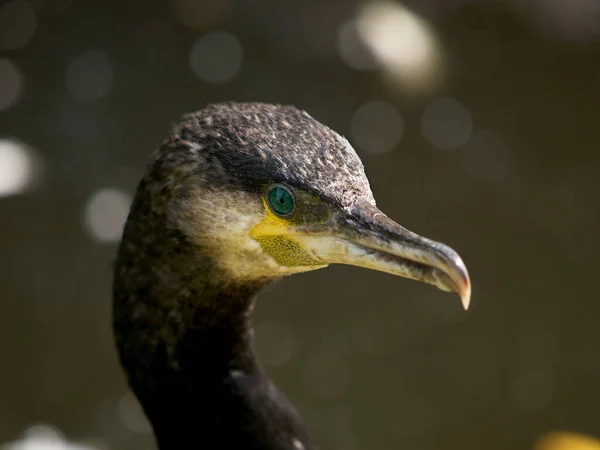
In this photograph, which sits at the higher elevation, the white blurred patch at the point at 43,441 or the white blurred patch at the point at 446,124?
the white blurred patch at the point at 446,124

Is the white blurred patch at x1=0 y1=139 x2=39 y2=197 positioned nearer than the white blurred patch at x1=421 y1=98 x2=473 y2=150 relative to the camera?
Yes

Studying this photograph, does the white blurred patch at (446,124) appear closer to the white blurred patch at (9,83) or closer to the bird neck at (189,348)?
the white blurred patch at (9,83)

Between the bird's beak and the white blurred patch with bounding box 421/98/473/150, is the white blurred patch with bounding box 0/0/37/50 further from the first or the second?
the bird's beak

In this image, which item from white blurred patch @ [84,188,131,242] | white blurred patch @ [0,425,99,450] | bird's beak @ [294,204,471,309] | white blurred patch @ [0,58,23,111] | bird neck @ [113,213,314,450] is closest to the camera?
bird's beak @ [294,204,471,309]

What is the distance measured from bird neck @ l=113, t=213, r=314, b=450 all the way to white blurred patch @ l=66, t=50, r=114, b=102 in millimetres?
3209

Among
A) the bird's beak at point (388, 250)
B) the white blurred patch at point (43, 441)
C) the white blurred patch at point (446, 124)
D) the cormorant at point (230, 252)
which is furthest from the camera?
the white blurred patch at point (446, 124)

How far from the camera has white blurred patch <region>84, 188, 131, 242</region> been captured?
16.8 ft

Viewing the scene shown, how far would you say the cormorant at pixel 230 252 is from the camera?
226 centimetres

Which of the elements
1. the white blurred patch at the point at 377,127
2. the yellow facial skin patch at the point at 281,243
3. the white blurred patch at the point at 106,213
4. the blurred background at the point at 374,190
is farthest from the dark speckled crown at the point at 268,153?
the white blurred patch at the point at 377,127

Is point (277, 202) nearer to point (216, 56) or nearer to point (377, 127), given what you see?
point (377, 127)

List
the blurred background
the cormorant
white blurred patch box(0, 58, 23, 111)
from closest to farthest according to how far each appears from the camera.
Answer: the cormorant
the blurred background
white blurred patch box(0, 58, 23, 111)

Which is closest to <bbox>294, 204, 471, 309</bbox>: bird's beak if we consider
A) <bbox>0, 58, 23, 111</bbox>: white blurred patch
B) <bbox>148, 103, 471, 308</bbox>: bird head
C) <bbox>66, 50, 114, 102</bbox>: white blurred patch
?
<bbox>148, 103, 471, 308</bbox>: bird head

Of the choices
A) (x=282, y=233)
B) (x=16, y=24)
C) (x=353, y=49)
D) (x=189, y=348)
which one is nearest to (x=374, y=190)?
(x=353, y=49)

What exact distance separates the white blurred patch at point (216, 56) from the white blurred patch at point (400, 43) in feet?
2.50
